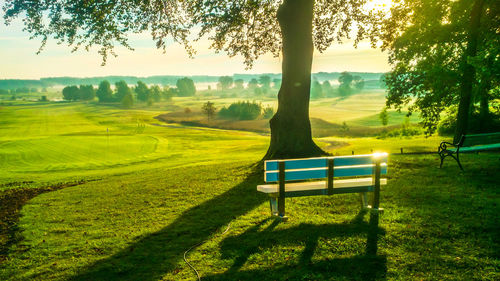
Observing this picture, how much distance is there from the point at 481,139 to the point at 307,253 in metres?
10.3

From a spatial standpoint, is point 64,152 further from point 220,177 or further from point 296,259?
point 296,259

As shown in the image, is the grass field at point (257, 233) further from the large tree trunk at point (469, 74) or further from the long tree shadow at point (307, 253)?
the large tree trunk at point (469, 74)

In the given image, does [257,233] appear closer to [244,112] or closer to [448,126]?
[448,126]

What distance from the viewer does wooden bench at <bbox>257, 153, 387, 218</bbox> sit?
24.5ft

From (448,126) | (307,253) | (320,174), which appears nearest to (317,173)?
(320,174)

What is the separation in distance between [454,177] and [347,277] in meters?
7.95

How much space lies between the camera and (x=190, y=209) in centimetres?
952

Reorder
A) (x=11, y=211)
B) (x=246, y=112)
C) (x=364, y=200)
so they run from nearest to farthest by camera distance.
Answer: (x=364, y=200) < (x=11, y=211) < (x=246, y=112)

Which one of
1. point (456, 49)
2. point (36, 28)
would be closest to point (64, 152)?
point (36, 28)

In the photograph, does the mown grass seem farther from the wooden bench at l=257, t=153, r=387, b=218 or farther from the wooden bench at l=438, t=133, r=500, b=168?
the wooden bench at l=438, t=133, r=500, b=168

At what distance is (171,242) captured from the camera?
709cm

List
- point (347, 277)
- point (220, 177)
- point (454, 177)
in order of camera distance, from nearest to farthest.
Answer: point (347, 277) → point (454, 177) → point (220, 177)

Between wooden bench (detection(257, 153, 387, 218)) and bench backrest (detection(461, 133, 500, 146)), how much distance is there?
648 centimetres

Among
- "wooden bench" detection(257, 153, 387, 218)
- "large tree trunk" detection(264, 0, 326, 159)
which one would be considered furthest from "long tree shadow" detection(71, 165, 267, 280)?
"large tree trunk" detection(264, 0, 326, 159)
